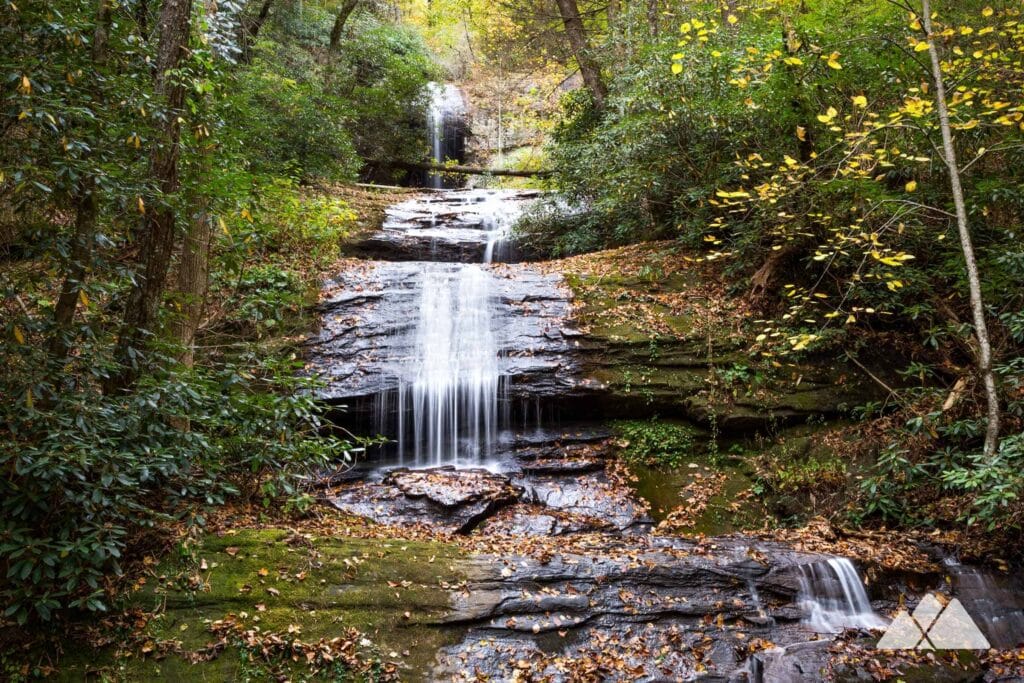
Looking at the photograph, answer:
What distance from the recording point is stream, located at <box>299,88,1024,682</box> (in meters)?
5.10

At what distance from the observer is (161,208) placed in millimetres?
5117

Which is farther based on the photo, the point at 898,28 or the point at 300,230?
the point at 300,230

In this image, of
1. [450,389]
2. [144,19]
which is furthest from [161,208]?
[450,389]

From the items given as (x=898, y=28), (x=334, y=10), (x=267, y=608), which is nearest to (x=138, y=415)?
(x=267, y=608)

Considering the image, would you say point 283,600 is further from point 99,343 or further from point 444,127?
point 444,127

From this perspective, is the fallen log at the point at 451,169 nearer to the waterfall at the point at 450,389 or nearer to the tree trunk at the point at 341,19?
the tree trunk at the point at 341,19

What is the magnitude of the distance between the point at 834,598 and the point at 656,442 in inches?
131

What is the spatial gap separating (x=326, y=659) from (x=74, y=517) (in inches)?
78.3

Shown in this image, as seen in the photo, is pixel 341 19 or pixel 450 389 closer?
pixel 450 389

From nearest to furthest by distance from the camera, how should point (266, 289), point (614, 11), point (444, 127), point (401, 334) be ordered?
point (266, 289)
point (401, 334)
point (614, 11)
point (444, 127)

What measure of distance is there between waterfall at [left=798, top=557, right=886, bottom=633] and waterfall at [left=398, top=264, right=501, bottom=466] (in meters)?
4.39

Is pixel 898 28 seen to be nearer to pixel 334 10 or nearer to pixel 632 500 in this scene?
pixel 632 500

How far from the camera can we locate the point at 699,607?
5500mm

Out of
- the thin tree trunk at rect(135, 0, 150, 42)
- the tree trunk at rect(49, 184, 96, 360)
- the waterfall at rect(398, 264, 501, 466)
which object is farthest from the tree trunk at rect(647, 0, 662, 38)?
the tree trunk at rect(49, 184, 96, 360)
